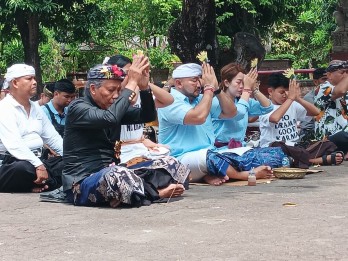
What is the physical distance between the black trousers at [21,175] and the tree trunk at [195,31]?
492 centimetres

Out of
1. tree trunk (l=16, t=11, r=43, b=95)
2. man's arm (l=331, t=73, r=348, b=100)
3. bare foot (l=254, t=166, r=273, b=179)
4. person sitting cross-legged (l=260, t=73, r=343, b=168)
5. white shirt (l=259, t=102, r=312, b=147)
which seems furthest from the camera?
tree trunk (l=16, t=11, r=43, b=95)

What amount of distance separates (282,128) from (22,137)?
3.68 m

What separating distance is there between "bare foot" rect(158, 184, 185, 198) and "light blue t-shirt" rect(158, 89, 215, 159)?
1.17 m

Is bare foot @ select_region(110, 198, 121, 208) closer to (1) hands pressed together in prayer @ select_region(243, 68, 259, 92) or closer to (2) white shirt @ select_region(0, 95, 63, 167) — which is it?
(2) white shirt @ select_region(0, 95, 63, 167)

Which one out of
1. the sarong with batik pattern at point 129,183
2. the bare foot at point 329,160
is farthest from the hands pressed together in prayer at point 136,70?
the bare foot at point 329,160

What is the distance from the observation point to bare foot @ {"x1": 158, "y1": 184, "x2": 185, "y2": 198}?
784cm

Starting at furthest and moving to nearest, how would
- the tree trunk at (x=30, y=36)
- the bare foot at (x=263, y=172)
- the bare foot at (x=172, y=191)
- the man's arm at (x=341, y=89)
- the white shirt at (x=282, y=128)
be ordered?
the tree trunk at (x=30, y=36), the man's arm at (x=341, y=89), the white shirt at (x=282, y=128), the bare foot at (x=263, y=172), the bare foot at (x=172, y=191)

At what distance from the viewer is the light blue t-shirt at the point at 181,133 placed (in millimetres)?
9070

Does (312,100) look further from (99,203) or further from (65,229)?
(65,229)

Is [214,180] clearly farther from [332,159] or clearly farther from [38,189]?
[332,159]

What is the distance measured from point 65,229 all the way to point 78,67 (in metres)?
24.1

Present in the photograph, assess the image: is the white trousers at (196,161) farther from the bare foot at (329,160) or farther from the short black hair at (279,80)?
the bare foot at (329,160)

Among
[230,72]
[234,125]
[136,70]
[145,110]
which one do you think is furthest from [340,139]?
[136,70]

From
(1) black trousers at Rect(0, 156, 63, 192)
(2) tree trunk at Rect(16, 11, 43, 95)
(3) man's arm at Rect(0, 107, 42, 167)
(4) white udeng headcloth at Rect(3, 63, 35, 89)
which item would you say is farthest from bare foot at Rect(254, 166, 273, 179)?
(2) tree trunk at Rect(16, 11, 43, 95)
